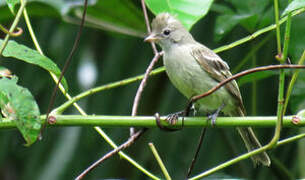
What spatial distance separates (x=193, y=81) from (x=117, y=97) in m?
1.11

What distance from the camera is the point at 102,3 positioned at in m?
3.45

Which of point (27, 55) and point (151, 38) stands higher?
point (151, 38)

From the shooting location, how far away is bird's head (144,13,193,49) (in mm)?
2861

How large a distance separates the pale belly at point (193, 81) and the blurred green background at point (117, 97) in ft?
1.28

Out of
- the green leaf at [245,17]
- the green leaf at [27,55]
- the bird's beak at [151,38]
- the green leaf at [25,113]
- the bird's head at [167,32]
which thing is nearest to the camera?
the green leaf at [25,113]

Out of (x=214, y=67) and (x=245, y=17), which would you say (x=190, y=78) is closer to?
(x=214, y=67)

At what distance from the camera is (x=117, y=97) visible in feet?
12.2

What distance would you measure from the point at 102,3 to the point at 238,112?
1244mm

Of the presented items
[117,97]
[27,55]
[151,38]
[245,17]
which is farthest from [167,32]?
[27,55]

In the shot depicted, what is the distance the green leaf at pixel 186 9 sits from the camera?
2.04 metres

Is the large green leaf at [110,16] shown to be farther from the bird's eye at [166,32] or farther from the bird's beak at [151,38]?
the bird's beak at [151,38]

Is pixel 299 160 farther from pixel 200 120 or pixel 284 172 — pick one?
pixel 200 120

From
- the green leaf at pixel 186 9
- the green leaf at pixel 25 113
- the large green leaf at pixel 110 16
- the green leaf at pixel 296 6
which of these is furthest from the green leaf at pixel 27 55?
the large green leaf at pixel 110 16

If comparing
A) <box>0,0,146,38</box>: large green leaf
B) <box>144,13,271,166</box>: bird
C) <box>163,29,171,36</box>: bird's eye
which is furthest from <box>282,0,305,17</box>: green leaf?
<box>0,0,146,38</box>: large green leaf
